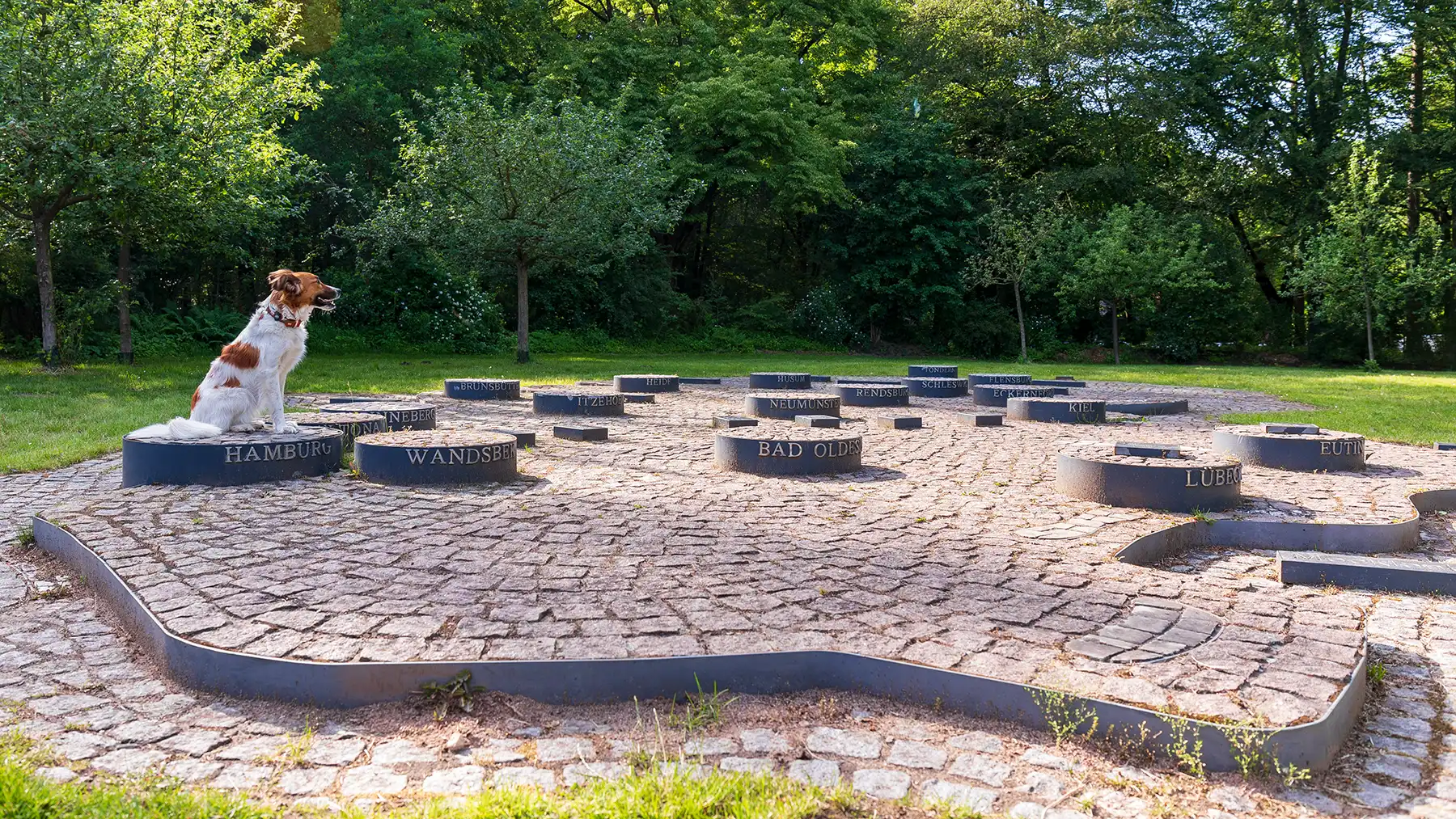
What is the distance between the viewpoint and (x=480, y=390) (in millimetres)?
14773

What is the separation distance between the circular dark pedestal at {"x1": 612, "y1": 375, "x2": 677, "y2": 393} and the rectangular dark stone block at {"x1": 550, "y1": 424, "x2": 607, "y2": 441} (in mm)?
5344

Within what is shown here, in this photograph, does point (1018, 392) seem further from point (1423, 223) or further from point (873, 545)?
point (1423, 223)

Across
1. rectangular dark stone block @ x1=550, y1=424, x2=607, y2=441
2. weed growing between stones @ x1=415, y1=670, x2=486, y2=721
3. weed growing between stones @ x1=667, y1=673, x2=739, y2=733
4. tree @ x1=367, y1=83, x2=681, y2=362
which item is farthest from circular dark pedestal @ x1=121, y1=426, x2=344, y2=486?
tree @ x1=367, y1=83, x2=681, y2=362

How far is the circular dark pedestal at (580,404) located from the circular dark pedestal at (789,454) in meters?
4.13

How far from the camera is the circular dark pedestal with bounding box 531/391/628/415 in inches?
498

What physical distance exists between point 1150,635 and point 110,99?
17.8 metres

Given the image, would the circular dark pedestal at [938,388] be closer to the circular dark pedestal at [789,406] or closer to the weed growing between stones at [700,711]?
the circular dark pedestal at [789,406]

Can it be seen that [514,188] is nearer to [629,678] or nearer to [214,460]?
[214,460]

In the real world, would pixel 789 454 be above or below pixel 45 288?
below

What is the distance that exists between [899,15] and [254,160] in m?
26.6

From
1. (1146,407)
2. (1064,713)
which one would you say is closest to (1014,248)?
(1146,407)

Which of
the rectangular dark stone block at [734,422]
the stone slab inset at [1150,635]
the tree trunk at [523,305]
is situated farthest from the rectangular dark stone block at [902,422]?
the tree trunk at [523,305]

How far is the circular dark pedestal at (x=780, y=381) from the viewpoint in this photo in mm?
17188

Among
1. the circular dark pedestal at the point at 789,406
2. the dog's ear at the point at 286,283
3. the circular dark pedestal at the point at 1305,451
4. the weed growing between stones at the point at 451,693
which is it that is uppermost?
the dog's ear at the point at 286,283
